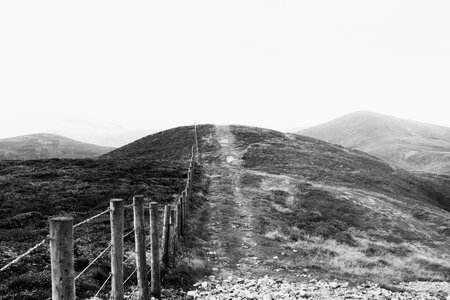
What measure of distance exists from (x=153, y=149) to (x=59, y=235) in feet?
176

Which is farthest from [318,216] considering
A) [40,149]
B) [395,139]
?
[395,139]

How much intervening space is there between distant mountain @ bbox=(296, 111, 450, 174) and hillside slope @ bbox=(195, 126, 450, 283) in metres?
49.2

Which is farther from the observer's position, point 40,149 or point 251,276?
point 40,149

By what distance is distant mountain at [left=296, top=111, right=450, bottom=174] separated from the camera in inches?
4158

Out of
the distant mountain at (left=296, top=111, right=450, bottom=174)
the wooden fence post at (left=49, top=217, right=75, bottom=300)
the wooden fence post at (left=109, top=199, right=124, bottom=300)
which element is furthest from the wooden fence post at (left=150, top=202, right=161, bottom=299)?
the distant mountain at (left=296, top=111, right=450, bottom=174)

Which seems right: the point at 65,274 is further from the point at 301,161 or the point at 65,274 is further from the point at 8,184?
the point at 301,161

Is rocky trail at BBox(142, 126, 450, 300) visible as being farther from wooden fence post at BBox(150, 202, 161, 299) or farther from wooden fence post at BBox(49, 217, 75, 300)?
wooden fence post at BBox(49, 217, 75, 300)

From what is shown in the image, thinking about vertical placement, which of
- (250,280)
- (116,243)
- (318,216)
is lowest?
(318,216)

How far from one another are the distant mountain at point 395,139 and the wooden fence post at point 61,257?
99.0m

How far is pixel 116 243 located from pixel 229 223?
17145mm

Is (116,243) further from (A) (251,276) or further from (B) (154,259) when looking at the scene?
(A) (251,276)

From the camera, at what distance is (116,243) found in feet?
27.5

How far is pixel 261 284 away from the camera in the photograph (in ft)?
46.5

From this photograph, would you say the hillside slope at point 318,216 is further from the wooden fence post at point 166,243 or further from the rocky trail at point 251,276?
the wooden fence post at point 166,243
